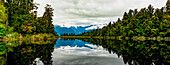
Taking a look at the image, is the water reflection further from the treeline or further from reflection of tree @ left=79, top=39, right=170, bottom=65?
the treeline

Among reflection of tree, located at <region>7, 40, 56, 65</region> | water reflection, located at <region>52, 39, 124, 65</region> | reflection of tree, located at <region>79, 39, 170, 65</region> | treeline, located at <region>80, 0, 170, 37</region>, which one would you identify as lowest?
reflection of tree, located at <region>79, 39, 170, 65</region>

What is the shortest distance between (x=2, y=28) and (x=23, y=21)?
14210 mm

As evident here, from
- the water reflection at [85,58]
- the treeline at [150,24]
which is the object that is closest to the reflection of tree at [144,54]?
the water reflection at [85,58]

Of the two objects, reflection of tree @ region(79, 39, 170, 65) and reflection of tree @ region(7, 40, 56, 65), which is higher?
reflection of tree @ region(7, 40, 56, 65)

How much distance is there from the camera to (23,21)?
5538 centimetres

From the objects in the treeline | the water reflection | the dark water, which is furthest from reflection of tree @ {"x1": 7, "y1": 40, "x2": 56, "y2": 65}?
the treeline

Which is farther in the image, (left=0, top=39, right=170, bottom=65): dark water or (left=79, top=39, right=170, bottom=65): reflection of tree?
(left=79, top=39, right=170, bottom=65): reflection of tree

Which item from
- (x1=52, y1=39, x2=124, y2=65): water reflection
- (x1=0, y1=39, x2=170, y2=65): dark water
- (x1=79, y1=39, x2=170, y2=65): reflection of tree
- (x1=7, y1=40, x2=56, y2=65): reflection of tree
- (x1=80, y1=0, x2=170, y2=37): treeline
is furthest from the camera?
(x1=80, y1=0, x2=170, y2=37): treeline

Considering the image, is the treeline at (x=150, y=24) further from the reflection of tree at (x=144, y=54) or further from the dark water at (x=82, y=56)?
the dark water at (x=82, y=56)

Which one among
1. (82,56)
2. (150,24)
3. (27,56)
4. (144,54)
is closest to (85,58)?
(82,56)

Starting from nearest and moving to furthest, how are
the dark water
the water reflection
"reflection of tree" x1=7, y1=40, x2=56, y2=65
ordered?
the water reflection
"reflection of tree" x1=7, y1=40, x2=56, y2=65
the dark water

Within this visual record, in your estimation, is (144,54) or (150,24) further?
(150,24)

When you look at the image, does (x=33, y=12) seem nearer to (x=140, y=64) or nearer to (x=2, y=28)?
(x=2, y=28)

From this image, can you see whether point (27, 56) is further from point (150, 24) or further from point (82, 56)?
point (150, 24)
